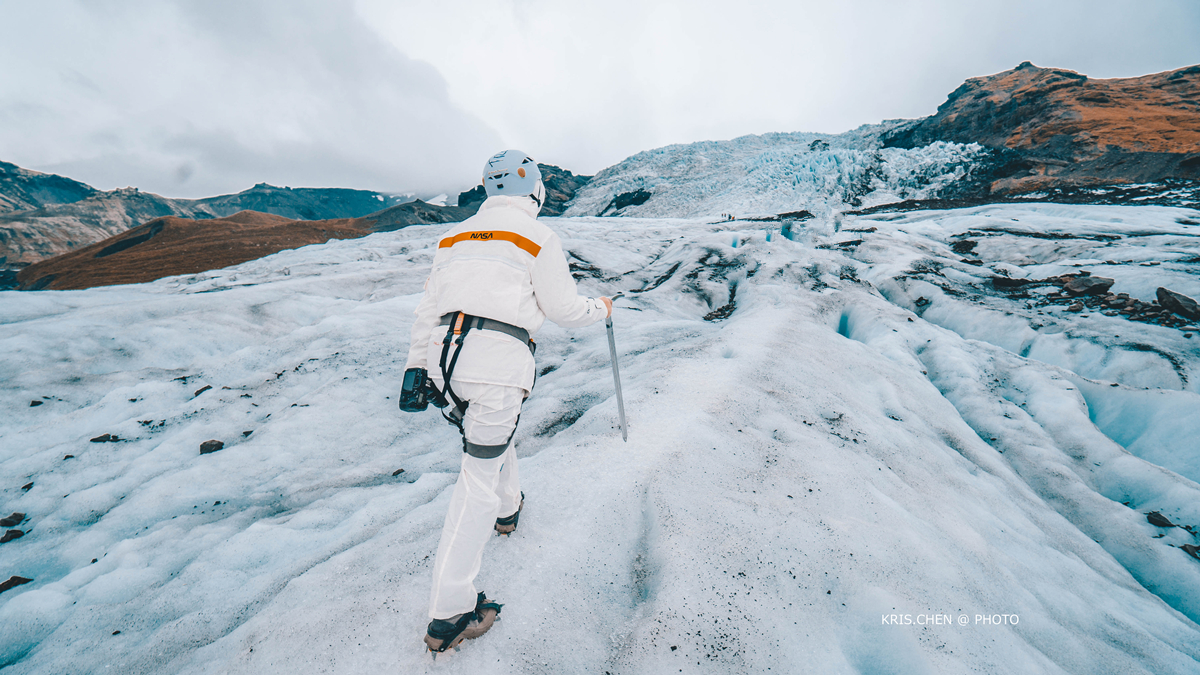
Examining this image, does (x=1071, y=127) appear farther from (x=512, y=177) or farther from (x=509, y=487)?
(x=509, y=487)

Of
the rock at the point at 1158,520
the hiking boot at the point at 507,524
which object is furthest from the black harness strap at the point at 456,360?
the rock at the point at 1158,520

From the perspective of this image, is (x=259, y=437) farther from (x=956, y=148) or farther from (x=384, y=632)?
(x=956, y=148)

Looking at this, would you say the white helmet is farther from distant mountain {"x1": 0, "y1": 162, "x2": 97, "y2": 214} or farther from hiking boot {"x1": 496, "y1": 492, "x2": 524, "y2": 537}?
distant mountain {"x1": 0, "y1": 162, "x2": 97, "y2": 214}

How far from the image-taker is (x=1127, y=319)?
743 cm

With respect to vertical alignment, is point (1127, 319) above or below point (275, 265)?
below

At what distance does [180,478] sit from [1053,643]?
8.04 meters

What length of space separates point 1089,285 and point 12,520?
16.8 metres

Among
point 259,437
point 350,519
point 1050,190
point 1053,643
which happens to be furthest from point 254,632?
point 1050,190

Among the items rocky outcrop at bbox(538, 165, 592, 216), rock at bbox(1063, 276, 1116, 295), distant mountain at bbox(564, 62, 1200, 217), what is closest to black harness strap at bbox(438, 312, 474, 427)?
rock at bbox(1063, 276, 1116, 295)

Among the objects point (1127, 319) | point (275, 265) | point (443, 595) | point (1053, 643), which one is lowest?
point (1053, 643)

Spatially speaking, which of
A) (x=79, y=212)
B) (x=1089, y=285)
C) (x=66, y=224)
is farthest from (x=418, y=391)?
(x=79, y=212)

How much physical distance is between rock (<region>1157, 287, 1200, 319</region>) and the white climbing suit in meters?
10.7

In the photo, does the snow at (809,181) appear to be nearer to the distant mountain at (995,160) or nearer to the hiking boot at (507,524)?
the distant mountain at (995,160)

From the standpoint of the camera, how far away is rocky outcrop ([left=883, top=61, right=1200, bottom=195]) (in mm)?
31609
